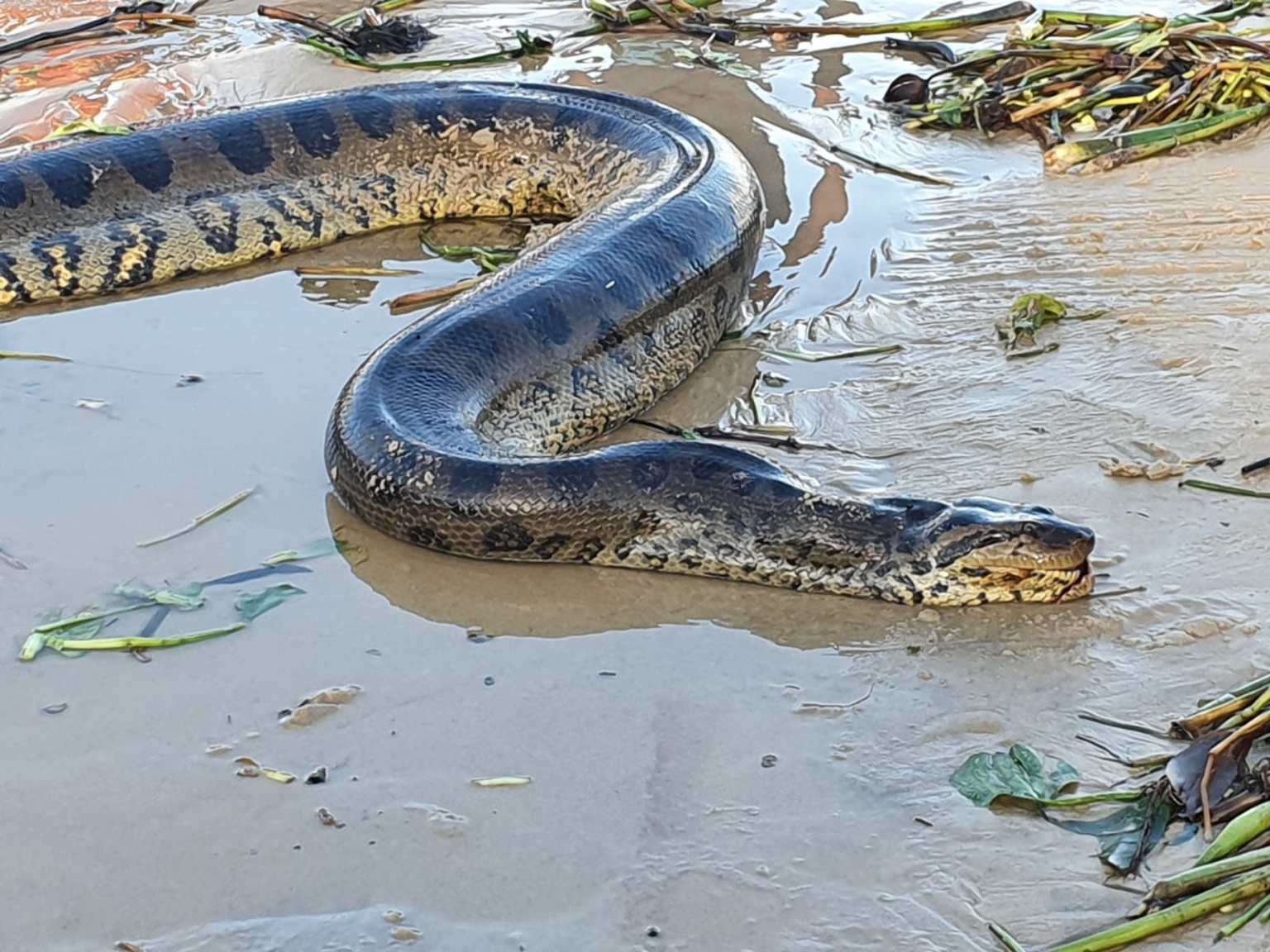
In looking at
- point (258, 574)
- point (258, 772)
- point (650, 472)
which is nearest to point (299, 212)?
point (258, 574)

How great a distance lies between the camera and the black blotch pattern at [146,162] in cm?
716

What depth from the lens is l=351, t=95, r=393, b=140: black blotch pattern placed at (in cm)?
766

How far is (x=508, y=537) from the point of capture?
14.8ft

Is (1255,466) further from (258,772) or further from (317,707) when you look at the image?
(258,772)

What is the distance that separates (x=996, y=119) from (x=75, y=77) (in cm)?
539

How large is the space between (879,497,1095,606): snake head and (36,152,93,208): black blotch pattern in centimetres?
458

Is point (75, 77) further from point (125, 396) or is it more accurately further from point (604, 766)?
point (604, 766)

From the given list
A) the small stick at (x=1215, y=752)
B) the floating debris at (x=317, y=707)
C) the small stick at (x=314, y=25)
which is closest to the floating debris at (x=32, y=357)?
the floating debris at (x=317, y=707)

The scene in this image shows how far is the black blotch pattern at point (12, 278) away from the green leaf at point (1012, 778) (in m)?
4.98

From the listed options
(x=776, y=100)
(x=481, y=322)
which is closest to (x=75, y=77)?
(x=776, y=100)

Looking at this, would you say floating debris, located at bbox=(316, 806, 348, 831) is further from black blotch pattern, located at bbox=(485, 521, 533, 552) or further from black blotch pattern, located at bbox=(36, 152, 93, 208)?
black blotch pattern, located at bbox=(36, 152, 93, 208)

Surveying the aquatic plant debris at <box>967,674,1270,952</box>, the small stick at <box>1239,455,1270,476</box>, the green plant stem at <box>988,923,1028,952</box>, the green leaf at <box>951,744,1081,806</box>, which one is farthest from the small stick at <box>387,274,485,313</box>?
the green plant stem at <box>988,923,1028,952</box>

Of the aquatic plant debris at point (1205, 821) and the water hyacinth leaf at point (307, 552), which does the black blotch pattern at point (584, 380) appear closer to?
the water hyacinth leaf at point (307, 552)

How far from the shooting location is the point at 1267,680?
3461 millimetres
